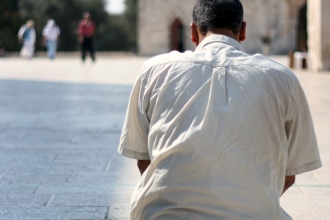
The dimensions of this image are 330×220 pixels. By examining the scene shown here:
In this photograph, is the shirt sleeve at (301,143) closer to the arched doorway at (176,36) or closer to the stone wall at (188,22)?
the stone wall at (188,22)

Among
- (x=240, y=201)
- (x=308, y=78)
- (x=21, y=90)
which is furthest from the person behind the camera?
(x=308, y=78)

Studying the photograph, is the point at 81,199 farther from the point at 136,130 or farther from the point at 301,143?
the point at 301,143

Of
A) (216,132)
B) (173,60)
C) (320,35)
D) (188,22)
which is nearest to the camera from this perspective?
(216,132)

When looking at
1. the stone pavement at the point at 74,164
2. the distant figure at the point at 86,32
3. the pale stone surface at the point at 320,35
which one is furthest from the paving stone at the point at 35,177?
the distant figure at the point at 86,32

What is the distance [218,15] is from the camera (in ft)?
7.64

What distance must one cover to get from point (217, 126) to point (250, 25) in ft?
112

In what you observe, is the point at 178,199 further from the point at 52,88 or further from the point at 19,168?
the point at 52,88

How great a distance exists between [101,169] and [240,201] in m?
3.30

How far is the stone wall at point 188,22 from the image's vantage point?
34625 millimetres

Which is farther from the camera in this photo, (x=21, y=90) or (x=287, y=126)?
(x=21, y=90)

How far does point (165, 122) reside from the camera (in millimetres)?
2246

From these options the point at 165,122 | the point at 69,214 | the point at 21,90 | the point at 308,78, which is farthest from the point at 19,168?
the point at 308,78

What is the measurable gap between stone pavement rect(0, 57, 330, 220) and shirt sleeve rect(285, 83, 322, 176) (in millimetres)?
1536

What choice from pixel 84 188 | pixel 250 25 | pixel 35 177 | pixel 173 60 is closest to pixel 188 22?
pixel 250 25
